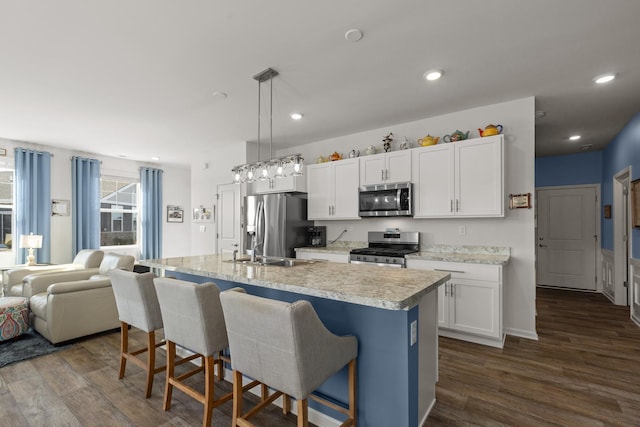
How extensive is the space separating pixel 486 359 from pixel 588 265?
4317 millimetres

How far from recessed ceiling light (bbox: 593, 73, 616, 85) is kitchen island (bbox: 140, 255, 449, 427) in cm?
259

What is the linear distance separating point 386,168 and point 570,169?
4176 mm

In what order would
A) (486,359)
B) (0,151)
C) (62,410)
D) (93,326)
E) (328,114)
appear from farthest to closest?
(0,151), (328,114), (93,326), (486,359), (62,410)

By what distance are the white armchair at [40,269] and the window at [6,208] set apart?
1186 millimetres

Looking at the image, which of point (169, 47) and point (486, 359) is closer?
point (169, 47)

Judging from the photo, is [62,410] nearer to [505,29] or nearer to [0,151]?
[505,29]

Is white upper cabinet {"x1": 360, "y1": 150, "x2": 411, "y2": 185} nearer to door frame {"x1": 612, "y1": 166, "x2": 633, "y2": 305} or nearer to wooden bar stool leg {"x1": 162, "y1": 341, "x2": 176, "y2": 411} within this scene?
wooden bar stool leg {"x1": 162, "y1": 341, "x2": 176, "y2": 411}

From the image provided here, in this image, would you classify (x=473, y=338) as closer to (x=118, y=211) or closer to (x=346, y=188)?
(x=346, y=188)

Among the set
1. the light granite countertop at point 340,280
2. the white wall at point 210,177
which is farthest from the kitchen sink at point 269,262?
A: the white wall at point 210,177

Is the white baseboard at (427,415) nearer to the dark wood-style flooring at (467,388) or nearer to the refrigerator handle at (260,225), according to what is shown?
the dark wood-style flooring at (467,388)

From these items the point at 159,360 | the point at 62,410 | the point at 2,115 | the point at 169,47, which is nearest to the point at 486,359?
the point at 159,360

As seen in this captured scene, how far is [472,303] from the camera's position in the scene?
3.18 m

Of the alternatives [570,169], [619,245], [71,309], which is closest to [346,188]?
[71,309]

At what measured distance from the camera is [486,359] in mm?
2877
